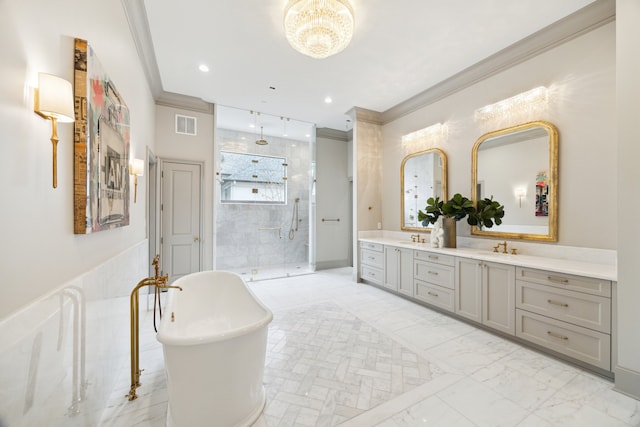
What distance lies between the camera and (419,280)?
3.67m

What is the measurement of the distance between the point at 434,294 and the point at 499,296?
0.84m

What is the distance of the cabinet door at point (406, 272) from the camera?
381 cm

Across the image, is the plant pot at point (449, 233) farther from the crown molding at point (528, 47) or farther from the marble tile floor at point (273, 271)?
the marble tile floor at point (273, 271)

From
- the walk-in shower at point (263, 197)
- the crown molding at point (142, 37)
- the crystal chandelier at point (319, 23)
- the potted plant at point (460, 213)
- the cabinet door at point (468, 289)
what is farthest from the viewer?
the walk-in shower at point (263, 197)

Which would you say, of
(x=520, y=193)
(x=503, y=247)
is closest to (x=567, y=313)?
(x=503, y=247)

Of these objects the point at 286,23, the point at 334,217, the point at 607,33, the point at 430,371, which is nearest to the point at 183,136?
the point at 286,23

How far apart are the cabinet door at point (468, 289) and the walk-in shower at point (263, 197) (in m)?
3.36

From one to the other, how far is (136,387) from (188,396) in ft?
2.98

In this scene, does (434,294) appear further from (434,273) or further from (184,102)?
(184,102)

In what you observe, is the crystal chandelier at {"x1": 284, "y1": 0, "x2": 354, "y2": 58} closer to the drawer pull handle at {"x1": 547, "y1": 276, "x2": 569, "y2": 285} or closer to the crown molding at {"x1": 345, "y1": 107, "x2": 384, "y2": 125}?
the crown molding at {"x1": 345, "y1": 107, "x2": 384, "y2": 125}

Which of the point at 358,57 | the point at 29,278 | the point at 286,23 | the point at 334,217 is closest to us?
the point at 29,278

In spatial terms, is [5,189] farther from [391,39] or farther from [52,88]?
[391,39]

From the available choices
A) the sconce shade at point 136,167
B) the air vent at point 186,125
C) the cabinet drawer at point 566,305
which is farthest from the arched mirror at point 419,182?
the sconce shade at point 136,167

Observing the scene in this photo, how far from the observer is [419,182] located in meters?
4.30
